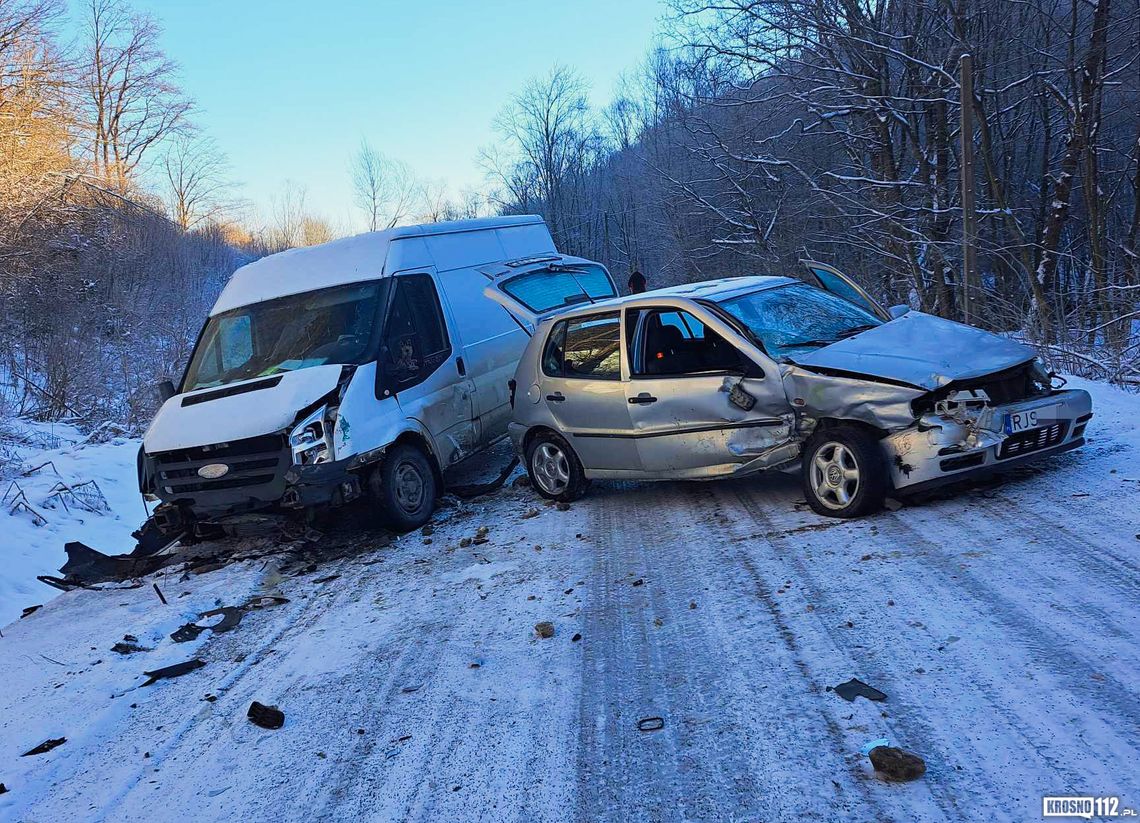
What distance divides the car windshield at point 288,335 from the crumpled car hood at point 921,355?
3.76 m

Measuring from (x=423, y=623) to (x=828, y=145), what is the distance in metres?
19.7

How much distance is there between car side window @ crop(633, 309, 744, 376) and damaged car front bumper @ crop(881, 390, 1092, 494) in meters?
1.29

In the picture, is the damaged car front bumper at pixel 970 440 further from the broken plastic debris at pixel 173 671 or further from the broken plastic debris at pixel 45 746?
the broken plastic debris at pixel 45 746

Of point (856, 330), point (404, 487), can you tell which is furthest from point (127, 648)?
point (856, 330)

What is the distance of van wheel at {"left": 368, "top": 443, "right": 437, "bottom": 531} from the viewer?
6.32 metres

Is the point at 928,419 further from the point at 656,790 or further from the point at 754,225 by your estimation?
the point at 754,225

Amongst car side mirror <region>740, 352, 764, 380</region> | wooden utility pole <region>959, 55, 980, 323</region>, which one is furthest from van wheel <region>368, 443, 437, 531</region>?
wooden utility pole <region>959, 55, 980, 323</region>

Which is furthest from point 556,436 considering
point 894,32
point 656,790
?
point 894,32

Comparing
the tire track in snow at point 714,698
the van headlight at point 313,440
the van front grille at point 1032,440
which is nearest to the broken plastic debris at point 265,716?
the tire track in snow at point 714,698

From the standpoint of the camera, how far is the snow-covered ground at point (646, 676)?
2762mm

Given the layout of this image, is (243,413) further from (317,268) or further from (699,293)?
(699,293)

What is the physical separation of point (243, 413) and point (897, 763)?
17.0ft

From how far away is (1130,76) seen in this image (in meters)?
16.2

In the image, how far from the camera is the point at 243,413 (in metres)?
6.08
